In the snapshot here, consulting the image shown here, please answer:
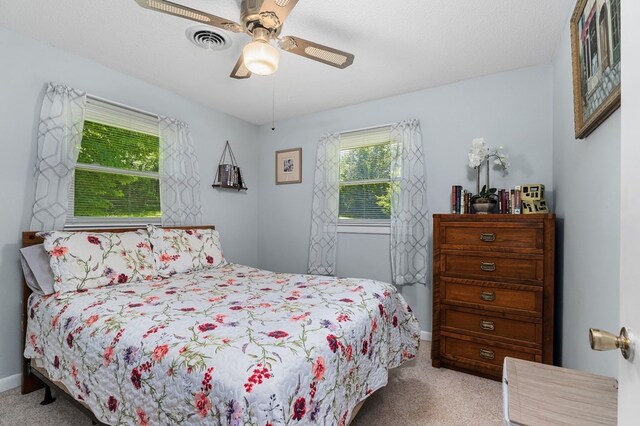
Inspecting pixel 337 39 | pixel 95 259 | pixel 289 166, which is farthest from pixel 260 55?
pixel 289 166

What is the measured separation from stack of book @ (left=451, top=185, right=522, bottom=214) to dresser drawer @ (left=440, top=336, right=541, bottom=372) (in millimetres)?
1013

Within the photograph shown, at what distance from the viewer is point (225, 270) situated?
106 inches

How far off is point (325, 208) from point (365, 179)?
56 cm

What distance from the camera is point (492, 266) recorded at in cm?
223

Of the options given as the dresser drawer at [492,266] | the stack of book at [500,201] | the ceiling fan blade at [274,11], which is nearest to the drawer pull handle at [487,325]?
the dresser drawer at [492,266]

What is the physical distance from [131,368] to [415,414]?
1.56 meters

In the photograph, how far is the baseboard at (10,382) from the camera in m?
2.01

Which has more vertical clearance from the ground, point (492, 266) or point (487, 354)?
point (492, 266)

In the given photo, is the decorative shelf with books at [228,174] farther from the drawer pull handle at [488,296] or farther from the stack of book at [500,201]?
the drawer pull handle at [488,296]

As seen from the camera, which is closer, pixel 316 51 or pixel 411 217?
pixel 316 51

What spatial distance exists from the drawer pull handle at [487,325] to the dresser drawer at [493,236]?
54 cm

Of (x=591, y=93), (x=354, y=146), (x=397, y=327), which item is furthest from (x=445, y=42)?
(x=397, y=327)

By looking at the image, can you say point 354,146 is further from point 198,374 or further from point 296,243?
point 198,374

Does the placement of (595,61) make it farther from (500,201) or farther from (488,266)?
(488,266)
